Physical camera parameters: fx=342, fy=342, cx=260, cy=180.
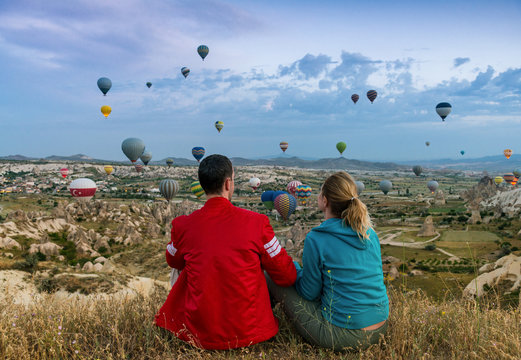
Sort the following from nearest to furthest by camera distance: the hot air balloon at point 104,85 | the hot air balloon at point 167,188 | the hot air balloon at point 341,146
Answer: the hot air balloon at point 167,188 < the hot air balloon at point 104,85 < the hot air balloon at point 341,146

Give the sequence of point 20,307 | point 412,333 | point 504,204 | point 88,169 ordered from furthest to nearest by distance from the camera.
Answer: point 88,169 < point 504,204 < point 20,307 < point 412,333

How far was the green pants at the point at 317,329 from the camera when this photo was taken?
9.30 feet

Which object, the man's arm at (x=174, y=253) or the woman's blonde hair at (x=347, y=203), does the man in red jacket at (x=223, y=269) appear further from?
the woman's blonde hair at (x=347, y=203)

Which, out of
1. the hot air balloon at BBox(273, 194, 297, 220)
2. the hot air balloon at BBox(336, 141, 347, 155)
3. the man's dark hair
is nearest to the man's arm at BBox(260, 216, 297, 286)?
the man's dark hair

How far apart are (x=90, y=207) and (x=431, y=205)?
251 ft

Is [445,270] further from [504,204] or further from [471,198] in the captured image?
[471,198]

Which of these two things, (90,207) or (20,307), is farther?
(90,207)

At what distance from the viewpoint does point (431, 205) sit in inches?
3346

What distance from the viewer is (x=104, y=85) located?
169 ft

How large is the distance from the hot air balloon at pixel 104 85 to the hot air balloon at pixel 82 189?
16595 millimetres

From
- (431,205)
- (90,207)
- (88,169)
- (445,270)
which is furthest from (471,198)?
(88,169)

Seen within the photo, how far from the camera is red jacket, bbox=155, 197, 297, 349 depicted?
106 inches

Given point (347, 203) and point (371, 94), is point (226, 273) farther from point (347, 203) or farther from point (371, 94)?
point (371, 94)

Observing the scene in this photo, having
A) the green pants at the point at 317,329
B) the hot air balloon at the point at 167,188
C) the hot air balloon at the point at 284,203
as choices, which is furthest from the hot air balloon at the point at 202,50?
the green pants at the point at 317,329
